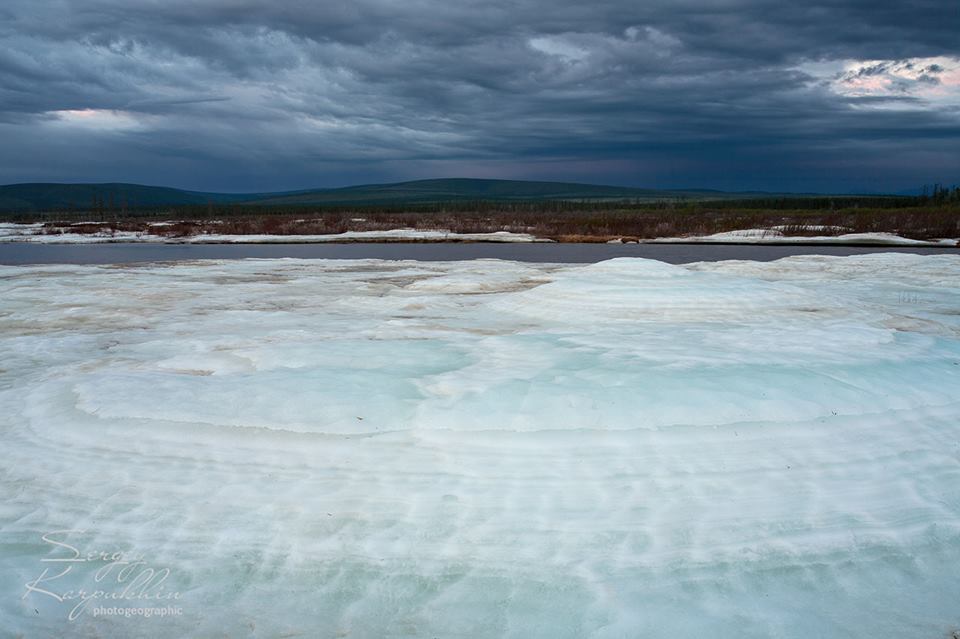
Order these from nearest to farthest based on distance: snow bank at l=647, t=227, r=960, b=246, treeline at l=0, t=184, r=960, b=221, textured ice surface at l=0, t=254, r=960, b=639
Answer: textured ice surface at l=0, t=254, r=960, b=639 < snow bank at l=647, t=227, r=960, b=246 < treeline at l=0, t=184, r=960, b=221

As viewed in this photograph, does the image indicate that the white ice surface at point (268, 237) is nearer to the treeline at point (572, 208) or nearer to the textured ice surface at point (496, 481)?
the treeline at point (572, 208)

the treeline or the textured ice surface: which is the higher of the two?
the treeline

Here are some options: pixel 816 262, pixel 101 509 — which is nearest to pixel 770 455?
pixel 101 509

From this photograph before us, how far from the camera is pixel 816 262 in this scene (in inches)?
925

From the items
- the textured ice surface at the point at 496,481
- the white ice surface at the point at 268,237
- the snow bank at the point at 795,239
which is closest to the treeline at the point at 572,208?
the white ice surface at the point at 268,237

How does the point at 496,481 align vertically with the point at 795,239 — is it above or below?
below

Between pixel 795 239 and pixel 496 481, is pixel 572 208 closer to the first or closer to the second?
pixel 795 239

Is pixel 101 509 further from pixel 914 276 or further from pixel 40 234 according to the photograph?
pixel 40 234

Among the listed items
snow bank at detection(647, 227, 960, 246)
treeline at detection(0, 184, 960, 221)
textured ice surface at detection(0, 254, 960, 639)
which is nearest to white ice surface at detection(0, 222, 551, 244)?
snow bank at detection(647, 227, 960, 246)

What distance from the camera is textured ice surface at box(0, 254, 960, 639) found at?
3883 mm

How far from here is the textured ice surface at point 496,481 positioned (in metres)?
3.88

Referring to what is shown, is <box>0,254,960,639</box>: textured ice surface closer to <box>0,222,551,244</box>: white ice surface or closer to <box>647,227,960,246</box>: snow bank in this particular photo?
<box>647,227,960,246</box>: snow bank

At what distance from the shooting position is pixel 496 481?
17.0 feet

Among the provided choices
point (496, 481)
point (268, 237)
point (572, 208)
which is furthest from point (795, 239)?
point (572, 208)
